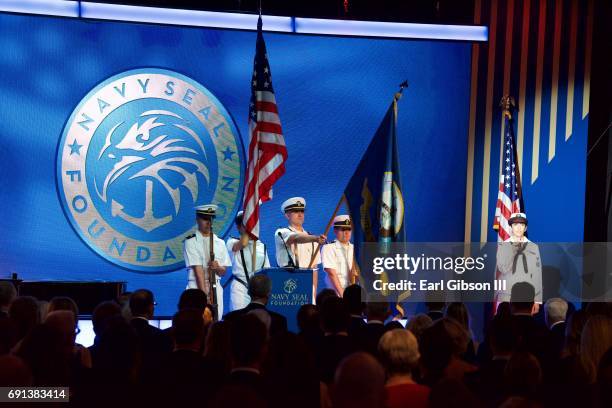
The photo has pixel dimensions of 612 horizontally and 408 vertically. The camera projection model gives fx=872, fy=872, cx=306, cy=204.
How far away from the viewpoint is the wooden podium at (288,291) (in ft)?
25.1

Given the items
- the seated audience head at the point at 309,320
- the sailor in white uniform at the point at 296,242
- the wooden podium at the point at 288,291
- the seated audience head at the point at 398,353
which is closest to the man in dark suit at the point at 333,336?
the seated audience head at the point at 309,320

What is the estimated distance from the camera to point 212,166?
11062 mm

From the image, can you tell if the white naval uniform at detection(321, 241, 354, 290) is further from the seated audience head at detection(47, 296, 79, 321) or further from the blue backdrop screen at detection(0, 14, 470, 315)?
the seated audience head at detection(47, 296, 79, 321)

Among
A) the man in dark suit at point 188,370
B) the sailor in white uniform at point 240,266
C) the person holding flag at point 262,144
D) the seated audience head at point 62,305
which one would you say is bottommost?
the man in dark suit at point 188,370

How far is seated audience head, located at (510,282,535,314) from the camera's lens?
643 centimetres

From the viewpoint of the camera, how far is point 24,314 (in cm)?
504

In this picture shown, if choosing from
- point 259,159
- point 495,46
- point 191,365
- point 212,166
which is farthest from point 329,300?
point 495,46

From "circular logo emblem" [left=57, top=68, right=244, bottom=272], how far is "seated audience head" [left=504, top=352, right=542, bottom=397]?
299 inches

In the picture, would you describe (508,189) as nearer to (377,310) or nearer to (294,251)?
(294,251)

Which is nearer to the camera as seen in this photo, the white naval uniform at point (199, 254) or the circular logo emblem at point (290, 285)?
the circular logo emblem at point (290, 285)

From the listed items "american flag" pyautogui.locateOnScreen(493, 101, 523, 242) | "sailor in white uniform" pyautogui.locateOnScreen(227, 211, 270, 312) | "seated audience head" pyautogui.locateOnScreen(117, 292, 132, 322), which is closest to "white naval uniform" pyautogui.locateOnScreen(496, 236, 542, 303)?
"american flag" pyautogui.locateOnScreen(493, 101, 523, 242)

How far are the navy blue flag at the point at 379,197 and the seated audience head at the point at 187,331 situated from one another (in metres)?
3.94

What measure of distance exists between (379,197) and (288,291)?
151 centimetres

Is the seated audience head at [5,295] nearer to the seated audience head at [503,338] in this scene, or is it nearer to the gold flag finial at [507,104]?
the seated audience head at [503,338]
